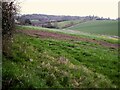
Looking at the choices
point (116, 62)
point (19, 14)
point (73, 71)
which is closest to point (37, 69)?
point (73, 71)

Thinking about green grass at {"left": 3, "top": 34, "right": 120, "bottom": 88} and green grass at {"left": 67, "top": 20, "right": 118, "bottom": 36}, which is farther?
green grass at {"left": 67, "top": 20, "right": 118, "bottom": 36}

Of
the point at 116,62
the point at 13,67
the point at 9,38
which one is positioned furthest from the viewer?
the point at 116,62

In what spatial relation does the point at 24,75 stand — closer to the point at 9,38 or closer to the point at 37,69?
the point at 37,69

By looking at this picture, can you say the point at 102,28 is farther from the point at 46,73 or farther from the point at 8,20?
the point at 46,73

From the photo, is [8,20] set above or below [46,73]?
above

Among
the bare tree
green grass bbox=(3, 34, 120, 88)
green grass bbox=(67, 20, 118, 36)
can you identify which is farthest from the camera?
green grass bbox=(67, 20, 118, 36)

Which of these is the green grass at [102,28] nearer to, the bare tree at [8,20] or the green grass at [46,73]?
the green grass at [46,73]

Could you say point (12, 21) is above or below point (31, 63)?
above

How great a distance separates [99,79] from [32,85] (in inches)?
166

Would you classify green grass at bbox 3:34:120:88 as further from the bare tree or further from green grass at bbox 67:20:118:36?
green grass at bbox 67:20:118:36

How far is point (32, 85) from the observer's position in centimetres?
1122

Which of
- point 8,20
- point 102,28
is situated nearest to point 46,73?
point 8,20

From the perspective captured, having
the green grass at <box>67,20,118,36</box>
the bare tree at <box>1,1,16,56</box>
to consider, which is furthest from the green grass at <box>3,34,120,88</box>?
the green grass at <box>67,20,118,36</box>

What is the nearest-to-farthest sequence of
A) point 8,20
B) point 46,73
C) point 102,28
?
1. point 46,73
2. point 8,20
3. point 102,28
